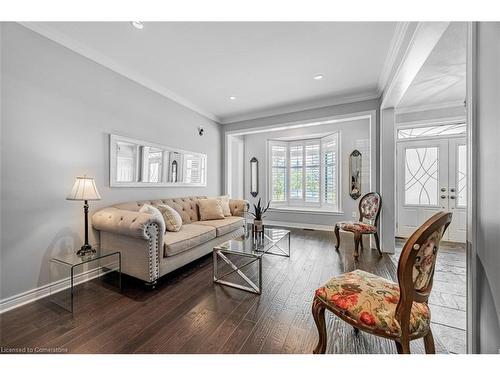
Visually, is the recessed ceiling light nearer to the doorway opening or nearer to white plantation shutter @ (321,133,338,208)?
the doorway opening

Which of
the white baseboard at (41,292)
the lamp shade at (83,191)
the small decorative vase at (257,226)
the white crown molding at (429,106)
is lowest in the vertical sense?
the white baseboard at (41,292)

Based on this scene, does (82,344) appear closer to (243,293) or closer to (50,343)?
(50,343)

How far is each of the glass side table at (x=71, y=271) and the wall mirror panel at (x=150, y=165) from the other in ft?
3.05

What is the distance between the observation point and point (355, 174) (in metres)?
4.52

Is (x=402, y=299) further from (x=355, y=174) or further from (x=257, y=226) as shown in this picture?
(x=355, y=174)

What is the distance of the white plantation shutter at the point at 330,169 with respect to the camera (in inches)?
190

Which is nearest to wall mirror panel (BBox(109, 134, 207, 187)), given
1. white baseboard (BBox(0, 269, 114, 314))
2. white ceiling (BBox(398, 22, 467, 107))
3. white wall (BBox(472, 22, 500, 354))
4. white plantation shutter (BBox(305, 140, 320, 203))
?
white baseboard (BBox(0, 269, 114, 314))

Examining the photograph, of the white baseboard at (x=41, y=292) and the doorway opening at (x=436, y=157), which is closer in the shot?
the white baseboard at (x=41, y=292)

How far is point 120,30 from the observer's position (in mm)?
2018

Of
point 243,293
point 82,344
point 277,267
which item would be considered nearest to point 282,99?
point 277,267

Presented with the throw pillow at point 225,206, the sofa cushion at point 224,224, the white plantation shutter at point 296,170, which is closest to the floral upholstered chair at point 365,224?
the sofa cushion at point 224,224

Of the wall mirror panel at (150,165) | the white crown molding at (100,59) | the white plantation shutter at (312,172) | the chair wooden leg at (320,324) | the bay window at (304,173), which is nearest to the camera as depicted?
the chair wooden leg at (320,324)

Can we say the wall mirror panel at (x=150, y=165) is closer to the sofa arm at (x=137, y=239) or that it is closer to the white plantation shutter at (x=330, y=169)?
the sofa arm at (x=137, y=239)
